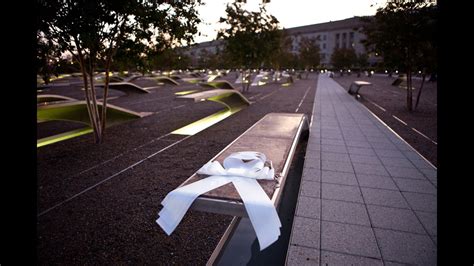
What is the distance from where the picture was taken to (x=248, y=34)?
20.9 metres

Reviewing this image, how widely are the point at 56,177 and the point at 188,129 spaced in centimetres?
474

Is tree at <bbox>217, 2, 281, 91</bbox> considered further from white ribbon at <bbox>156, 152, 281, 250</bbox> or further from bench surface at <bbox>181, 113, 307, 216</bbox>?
white ribbon at <bbox>156, 152, 281, 250</bbox>

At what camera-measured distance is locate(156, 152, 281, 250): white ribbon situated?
2625 mm

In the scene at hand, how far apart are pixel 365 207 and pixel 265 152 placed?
63.9 inches

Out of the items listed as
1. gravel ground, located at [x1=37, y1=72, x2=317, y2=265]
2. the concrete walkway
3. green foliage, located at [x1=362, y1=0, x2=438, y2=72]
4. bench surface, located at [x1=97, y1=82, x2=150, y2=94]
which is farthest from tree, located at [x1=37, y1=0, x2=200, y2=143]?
bench surface, located at [x1=97, y1=82, x2=150, y2=94]

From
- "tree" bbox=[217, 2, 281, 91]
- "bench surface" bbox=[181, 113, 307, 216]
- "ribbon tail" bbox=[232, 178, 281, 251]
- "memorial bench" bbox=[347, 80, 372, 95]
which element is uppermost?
"tree" bbox=[217, 2, 281, 91]

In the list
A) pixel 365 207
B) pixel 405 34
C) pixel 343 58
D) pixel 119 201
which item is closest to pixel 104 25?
pixel 119 201

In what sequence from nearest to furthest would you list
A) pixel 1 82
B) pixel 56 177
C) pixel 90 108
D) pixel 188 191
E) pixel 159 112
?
pixel 1 82
pixel 188 191
pixel 56 177
pixel 90 108
pixel 159 112

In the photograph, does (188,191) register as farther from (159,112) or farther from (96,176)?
(159,112)

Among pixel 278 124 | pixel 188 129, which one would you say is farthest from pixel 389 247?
pixel 188 129

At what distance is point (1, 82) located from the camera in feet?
3.96

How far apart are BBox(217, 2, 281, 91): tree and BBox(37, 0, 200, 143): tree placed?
543 inches

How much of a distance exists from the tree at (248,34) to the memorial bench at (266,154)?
1419cm

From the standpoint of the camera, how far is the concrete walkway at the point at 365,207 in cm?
306
